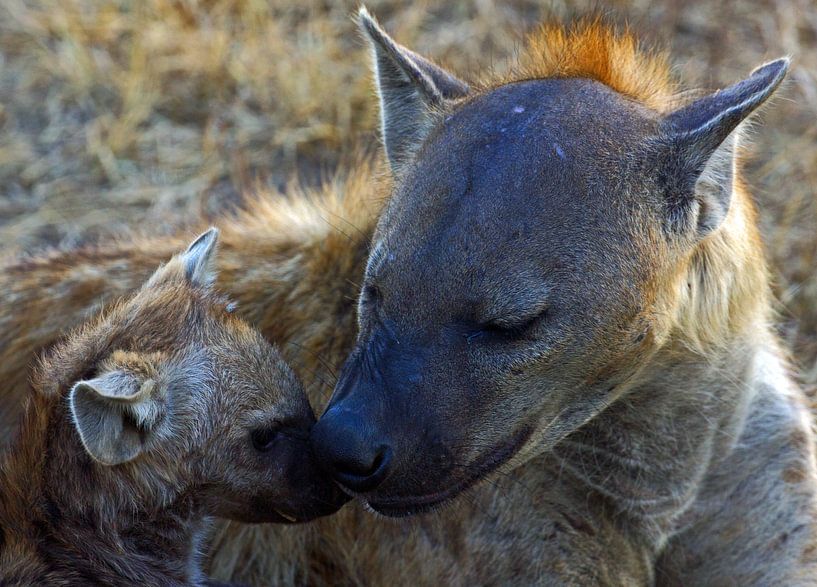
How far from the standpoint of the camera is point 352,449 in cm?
252

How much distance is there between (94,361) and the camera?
8.91 feet

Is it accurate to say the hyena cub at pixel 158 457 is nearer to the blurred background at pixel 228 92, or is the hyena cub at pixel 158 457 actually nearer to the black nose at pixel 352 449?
the black nose at pixel 352 449

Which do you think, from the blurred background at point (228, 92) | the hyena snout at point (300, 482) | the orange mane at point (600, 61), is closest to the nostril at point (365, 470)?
the hyena snout at point (300, 482)

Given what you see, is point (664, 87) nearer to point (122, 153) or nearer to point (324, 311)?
point (324, 311)

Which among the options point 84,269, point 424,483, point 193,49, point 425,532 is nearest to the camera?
point 424,483

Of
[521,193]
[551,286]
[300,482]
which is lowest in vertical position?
[300,482]

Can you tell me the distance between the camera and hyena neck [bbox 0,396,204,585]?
107 inches

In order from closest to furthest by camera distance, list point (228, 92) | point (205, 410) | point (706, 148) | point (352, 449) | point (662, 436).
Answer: point (352, 449) → point (706, 148) → point (205, 410) → point (662, 436) → point (228, 92)

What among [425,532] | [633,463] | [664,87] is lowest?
[425,532]

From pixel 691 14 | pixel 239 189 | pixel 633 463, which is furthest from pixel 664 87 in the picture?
pixel 691 14

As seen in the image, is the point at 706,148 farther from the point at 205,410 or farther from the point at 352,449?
the point at 205,410

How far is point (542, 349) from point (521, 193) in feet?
1.13

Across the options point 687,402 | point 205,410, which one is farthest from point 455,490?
point 687,402

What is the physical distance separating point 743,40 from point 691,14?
1.00ft
